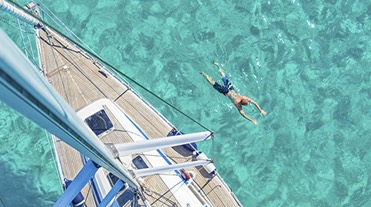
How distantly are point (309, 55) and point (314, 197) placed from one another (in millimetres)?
6540

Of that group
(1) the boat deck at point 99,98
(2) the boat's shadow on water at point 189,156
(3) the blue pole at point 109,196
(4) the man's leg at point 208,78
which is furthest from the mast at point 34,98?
(4) the man's leg at point 208,78

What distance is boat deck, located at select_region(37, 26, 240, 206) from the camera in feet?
51.6

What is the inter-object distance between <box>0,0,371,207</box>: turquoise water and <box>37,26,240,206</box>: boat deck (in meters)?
1.77

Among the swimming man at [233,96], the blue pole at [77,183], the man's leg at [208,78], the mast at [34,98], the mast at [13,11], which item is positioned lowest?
the mast at [34,98]

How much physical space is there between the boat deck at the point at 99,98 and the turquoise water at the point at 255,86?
5.82 ft

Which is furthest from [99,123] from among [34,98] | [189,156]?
[34,98]

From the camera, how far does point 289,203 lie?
1769 cm

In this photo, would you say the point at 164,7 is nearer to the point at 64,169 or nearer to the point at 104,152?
the point at 64,169

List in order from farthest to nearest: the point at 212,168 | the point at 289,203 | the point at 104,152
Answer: the point at 289,203, the point at 212,168, the point at 104,152

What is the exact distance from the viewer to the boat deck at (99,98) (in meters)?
15.7

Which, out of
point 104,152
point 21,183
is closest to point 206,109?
point 21,183

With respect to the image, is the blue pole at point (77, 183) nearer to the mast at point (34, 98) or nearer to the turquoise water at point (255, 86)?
the mast at point (34, 98)

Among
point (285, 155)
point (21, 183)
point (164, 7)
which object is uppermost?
point (164, 7)

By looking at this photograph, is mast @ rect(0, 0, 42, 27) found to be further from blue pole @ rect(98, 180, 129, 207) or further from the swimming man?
the swimming man
